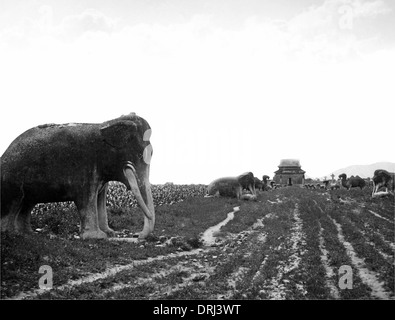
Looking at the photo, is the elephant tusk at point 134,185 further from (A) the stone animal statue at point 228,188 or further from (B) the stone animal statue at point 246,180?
(B) the stone animal statue at point 246,180

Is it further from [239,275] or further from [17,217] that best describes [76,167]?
[239,275]

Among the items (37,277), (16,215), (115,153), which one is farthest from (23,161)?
(37,277)

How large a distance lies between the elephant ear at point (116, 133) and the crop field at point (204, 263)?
352 centimetres

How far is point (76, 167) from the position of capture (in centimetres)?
1255

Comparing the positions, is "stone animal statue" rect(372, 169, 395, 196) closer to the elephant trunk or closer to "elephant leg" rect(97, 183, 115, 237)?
the elephant trunk

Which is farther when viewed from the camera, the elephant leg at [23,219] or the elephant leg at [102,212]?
the elephant leg at [102,212]

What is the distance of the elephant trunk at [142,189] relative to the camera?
12898 millimetres

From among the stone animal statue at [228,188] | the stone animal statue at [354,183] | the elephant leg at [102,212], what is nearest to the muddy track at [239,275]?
the elephant leg at [102,212]

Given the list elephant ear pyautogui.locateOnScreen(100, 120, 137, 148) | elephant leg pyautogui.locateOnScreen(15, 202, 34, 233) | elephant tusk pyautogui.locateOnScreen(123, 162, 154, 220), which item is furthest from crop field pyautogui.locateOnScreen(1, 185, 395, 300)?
elephant ear pyautogui.locateOnScreen(100, 120, 137, 148)

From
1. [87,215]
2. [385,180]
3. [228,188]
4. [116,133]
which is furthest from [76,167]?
[385,180]

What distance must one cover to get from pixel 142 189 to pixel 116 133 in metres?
2.26

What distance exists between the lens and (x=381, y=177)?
30.9 meters

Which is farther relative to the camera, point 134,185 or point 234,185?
point 234,185

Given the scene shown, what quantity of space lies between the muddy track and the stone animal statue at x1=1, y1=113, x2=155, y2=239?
A: 3243mm
